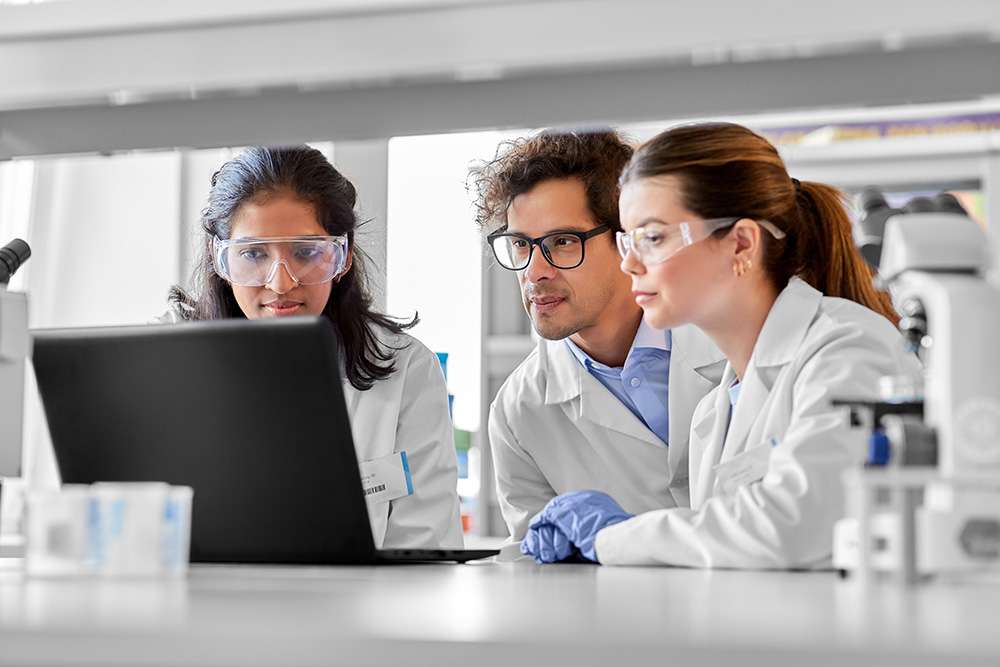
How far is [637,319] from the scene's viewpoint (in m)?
2.49

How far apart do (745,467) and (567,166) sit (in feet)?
3.41

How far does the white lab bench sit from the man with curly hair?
52.9 inches

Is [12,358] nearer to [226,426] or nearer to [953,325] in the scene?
[226,426]

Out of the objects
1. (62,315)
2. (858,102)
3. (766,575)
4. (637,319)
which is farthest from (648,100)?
(62,315)

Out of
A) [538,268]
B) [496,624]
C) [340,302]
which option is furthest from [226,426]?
[538,268]

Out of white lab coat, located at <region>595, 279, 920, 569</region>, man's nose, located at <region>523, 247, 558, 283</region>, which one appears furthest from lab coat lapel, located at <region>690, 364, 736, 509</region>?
man's nose, located at <region>523, 247, 558, 283</region>

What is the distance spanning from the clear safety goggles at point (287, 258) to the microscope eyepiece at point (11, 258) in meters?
0.73

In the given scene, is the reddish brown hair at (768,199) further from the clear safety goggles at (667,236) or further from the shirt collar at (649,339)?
the shirt collar at (649,339)

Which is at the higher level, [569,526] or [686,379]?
[686,379]

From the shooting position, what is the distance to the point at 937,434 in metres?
0.96

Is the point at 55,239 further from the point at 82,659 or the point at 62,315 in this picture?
the point at 82,659

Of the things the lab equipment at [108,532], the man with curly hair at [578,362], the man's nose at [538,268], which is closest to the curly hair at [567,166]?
the man with curly hair at [578,362]

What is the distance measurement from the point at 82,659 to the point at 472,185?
2198mm

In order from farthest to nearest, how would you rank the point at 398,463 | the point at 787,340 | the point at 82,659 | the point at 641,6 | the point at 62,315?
the point at 62,315 < the point at 398,463 < the point at 787,340 < the point at 641,6 < the point at 82,659
